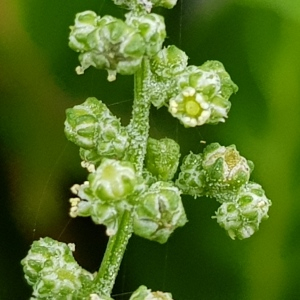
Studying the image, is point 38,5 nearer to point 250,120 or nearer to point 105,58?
point 250,120

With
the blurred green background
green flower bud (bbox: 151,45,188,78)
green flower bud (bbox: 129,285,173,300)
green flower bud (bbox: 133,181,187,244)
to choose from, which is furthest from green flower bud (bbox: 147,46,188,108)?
the blurred green background

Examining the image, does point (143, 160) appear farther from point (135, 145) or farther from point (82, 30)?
point (82, 30)

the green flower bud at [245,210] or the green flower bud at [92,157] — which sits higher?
the green flower bud at [245,210]

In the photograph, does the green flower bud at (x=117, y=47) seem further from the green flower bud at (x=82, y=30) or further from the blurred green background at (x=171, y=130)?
the blurred green background at (x=171, y=130)

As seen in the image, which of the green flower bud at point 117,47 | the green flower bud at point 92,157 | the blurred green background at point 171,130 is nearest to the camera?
the green flower bud at point 117,47

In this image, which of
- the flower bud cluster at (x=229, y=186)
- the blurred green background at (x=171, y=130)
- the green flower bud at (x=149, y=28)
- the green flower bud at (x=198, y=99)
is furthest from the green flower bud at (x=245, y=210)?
the blurred green background at (x=171, y=130)

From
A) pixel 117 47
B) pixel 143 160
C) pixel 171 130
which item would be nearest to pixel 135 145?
pixel 143 160

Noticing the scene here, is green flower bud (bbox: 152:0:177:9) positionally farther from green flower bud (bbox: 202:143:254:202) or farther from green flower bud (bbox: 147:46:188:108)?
green flower bud (bbox: 202:143:254:202)
